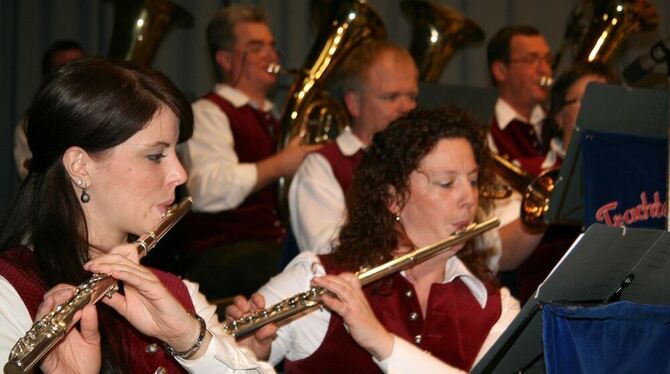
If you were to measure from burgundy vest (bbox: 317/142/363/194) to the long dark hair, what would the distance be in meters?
1.51

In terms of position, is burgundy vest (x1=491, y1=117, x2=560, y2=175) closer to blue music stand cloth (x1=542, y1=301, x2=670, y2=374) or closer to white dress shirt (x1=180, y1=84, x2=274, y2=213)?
white dress shirt (x1=180, y1=84, x2=274, y2=213)

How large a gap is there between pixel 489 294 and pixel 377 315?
0.30 meters

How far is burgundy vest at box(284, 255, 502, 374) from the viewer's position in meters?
2.52

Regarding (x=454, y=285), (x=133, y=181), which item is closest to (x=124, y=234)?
(x=133, y=181)

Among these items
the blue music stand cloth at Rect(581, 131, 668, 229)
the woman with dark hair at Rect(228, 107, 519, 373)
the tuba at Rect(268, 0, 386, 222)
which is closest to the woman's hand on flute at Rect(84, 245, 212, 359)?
the woman with dark hair at Rect(228, 107, 519, 373)

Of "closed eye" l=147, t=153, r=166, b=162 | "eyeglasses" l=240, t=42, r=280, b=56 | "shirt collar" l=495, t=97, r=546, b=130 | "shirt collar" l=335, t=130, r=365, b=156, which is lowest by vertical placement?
"shirt collar" l=335, t=130, r=365, b=156

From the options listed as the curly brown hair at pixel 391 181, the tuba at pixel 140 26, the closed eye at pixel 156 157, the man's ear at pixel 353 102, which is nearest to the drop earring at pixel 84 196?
the closed eye at pixel 156 157

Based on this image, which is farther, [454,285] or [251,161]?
[251,161]

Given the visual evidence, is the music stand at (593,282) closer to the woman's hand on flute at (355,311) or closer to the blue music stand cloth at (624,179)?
the woman's hand on flute at (355,311)

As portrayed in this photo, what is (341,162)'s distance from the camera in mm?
3568

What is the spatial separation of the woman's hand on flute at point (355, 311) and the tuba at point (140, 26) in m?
2.00

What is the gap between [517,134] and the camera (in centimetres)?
456

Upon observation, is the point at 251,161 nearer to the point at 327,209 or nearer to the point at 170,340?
the point at 327,209

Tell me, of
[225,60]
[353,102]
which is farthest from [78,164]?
[225,60]
